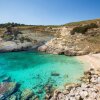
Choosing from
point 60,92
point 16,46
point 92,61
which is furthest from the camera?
point 16,46

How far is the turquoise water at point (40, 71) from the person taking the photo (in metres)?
31.1

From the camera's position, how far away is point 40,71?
124ft

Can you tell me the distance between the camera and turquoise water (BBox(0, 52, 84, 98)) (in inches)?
1226

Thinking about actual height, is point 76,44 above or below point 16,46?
above

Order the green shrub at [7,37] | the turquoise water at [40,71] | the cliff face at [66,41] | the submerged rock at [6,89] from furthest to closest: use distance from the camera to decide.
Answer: the green shrub at [7,37] < the cliff face at [66,41] < the turquoise water at [40,71] < the submerged rock at [6,89]

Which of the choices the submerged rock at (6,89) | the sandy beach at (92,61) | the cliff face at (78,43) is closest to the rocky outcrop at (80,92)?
the submerged rock at (6,89)

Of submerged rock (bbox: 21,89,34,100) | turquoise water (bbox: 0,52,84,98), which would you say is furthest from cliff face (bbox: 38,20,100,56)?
submerged rock (bbox: 21,89,34,100)

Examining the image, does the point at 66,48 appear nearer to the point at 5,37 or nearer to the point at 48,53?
the point at 48,53

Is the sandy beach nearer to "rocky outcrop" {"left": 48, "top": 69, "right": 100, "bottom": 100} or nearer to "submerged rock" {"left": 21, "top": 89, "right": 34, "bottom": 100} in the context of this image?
"rocky outcrop" {"left": 48, "top": 69, "right": 100, "bottom": 100}

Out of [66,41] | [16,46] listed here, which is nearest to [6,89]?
[16,46]

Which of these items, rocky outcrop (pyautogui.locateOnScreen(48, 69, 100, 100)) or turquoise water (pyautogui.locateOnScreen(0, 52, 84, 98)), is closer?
rocky outcrop (pyautogui.locateOnScreen(48, 69, 100, 100))

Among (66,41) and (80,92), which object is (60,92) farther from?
(66,41)

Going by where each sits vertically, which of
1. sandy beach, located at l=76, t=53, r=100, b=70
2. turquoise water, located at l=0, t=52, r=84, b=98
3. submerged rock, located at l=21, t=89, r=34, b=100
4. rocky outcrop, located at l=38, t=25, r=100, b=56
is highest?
rocky outcrop, located at l=38, t=25, r=100, b=56

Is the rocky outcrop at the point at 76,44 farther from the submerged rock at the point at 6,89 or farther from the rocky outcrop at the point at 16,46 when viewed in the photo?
the submerged rock at the point at 6,89
